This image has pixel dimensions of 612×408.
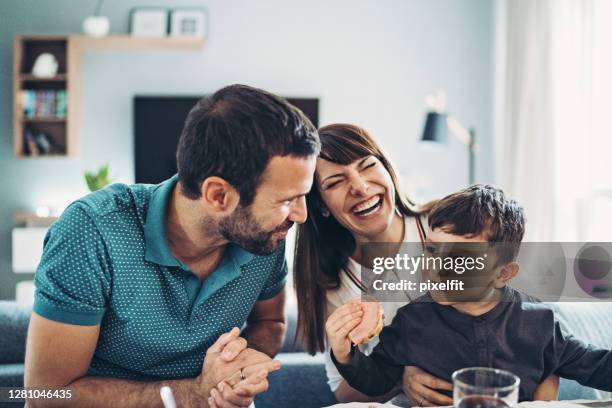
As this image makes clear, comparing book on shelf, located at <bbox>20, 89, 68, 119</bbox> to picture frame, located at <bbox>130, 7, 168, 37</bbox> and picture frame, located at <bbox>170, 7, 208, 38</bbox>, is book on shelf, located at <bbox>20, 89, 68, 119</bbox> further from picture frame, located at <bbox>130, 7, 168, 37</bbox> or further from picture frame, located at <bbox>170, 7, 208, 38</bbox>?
picture frame, located at <bbox>170, 7, 208, 38</bbox>

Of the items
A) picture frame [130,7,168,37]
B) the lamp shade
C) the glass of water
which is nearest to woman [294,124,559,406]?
the glass of water

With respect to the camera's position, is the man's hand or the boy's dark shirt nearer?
the man's hand

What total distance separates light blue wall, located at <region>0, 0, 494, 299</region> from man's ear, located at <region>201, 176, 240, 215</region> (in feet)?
11.6

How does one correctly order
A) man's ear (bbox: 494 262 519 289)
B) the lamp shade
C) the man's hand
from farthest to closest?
the lamp shade < man's ear (bbox: 494 262 519 289) < the man's hand

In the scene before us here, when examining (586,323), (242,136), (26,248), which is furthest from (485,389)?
(26,248)

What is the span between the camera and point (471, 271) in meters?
1.21

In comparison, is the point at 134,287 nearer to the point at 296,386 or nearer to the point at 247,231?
the point at 247,231

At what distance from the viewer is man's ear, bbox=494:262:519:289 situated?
1.24 meters

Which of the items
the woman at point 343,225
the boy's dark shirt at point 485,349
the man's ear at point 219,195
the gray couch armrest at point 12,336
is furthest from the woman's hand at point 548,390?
the gray couch armrest at point 12,336

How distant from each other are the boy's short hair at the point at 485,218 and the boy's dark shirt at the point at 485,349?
0.36 ft

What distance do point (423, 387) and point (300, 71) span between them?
3.80 metres

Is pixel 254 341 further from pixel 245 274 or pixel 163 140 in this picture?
pixel 163 140

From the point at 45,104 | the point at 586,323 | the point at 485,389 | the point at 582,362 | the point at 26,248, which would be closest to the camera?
the point at 485,389

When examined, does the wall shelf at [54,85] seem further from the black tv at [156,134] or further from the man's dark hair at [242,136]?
the man's dark hair at [242,136]
